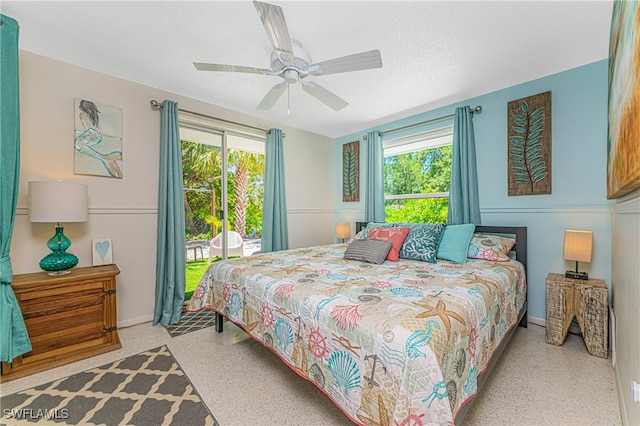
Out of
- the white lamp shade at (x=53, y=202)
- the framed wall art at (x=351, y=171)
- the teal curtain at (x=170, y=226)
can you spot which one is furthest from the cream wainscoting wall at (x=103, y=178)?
the framed wall art at (x=351, y=171)

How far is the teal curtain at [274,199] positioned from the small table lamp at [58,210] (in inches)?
79.0

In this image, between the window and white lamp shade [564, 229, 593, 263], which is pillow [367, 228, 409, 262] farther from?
white lamp shade [564, 229, 593, 263]

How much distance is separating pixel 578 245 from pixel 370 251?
1.81 metres

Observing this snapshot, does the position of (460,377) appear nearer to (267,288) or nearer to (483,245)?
(267,288)

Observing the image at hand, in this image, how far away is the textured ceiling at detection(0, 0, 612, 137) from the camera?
1.80 m

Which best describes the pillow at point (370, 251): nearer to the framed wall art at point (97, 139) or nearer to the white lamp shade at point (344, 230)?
the white lamp shade at point (344, 230)

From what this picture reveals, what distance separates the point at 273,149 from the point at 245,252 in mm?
1584

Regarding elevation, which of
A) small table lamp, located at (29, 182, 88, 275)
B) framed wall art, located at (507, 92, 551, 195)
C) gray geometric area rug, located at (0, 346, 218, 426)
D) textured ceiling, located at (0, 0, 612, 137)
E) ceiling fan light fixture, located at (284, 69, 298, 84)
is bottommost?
gray geometric area rug, located at (0, 346, 218, 426)

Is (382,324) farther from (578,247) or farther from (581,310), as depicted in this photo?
(578,247)

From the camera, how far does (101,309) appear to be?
89.1 inches

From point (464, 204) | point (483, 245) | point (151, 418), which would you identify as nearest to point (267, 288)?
point (151, 418)

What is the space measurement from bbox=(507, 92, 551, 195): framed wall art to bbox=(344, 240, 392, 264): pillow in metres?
1.64

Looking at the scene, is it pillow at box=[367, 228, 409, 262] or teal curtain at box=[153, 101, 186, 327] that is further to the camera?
teal curtain at box=[153, 101, 186, 327]

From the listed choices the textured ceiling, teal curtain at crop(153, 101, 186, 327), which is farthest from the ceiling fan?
teal curtain at crop(153, 101, 186, 327)
